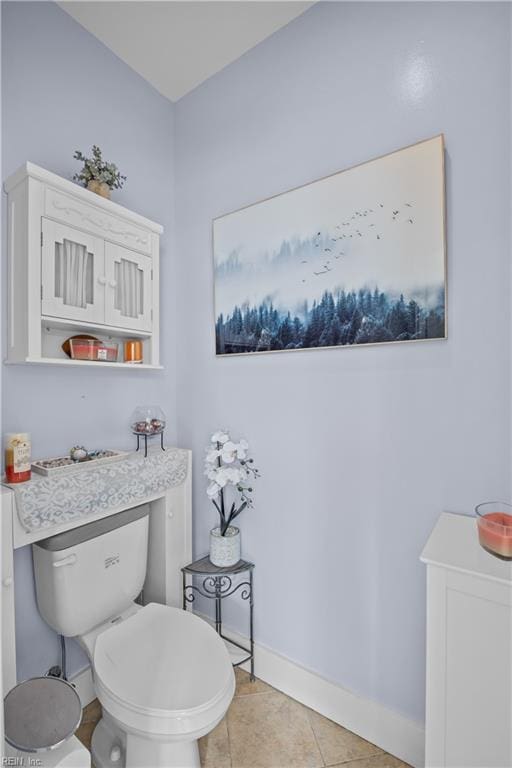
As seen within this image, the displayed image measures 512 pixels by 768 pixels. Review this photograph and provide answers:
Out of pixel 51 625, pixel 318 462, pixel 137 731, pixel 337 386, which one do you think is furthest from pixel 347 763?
pixel 337 386

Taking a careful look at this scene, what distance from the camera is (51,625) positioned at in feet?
4.53

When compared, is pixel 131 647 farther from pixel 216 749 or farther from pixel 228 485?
pixel 228 485

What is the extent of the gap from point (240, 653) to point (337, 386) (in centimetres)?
129

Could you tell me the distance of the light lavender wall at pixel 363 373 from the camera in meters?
1.18

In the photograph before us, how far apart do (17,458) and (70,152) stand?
122cm

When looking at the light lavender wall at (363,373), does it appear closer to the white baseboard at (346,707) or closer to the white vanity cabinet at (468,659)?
the white baseboard at (346,707)

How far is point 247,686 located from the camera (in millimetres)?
1641

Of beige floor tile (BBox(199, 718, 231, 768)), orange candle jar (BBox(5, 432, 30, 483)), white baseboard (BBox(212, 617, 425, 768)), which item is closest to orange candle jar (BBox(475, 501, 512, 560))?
white baseboard (BBox(212, 617, 425, 768))

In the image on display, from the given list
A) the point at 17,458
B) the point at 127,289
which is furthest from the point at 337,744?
the point at 127,289

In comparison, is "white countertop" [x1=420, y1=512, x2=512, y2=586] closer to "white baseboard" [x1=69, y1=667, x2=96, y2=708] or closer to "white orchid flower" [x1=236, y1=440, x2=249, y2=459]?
"white orchid flower" [x1=236, y1=440, x2=249, y2=459]

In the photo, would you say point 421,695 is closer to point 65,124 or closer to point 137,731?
point 137,731

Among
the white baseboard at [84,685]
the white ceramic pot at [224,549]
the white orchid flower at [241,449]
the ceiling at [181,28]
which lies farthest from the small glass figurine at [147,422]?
the ceiling at [181,28]

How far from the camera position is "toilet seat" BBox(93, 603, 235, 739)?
3.41ft

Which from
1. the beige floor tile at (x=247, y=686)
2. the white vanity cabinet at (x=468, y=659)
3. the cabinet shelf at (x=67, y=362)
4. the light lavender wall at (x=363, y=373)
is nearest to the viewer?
the white vanity cabinet at (x=468, y=659)
